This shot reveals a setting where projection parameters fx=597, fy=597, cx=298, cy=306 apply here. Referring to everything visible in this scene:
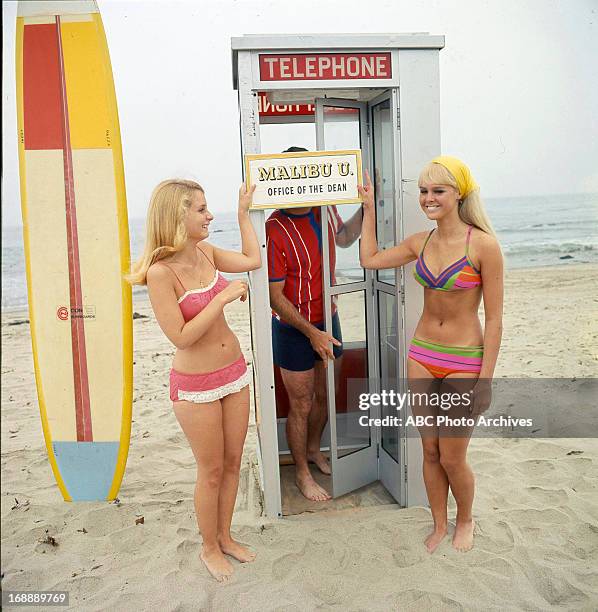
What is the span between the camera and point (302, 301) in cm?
332

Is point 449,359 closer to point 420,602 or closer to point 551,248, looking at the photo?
A: point 420,602

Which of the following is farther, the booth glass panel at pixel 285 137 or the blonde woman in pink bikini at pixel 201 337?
the booth glass panel at pixel 285 137

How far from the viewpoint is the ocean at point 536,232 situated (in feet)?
46.0

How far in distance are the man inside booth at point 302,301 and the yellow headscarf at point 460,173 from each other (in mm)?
760

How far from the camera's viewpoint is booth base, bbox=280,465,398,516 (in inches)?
133

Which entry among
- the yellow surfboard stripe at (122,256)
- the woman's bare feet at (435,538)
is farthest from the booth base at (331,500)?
the yellow surfboard stripe at (122,256)

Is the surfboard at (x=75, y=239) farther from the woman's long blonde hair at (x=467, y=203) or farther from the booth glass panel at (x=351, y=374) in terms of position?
the woman's long blonde hair at (x=467, y=203)

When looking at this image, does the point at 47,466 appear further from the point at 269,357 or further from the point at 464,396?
the point at 464,396

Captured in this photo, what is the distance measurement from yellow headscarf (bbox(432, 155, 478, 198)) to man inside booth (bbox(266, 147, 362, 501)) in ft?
2.49

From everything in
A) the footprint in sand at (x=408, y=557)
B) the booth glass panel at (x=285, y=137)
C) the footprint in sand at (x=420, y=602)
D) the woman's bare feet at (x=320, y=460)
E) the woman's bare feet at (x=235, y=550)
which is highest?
the booth glass panel at (x=285, y=137)

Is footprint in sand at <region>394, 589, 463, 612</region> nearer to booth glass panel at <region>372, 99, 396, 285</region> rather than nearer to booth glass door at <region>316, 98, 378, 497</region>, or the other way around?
booth glass door at <region>316, 98, 378, 497</region>

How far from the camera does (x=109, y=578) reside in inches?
110

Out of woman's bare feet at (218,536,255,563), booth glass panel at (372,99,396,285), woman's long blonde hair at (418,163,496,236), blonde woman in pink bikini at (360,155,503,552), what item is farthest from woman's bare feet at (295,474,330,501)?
woman's long blonde hair at (418,163,496,236)

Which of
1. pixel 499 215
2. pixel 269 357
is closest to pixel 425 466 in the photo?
pixel 269 357
